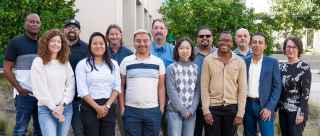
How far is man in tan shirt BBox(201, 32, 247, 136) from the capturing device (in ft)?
19.5

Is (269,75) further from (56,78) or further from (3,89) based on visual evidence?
(3,89)

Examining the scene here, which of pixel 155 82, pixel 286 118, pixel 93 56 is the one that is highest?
pixel 93 56

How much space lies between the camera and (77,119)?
6016mm

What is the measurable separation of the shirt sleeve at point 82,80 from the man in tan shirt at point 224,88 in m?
1.56

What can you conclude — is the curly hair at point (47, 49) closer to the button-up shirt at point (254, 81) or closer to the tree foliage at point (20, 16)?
the button-up shirt at point (254, 81)

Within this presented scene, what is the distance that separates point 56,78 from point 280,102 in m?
3.13

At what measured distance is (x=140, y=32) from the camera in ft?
19.5

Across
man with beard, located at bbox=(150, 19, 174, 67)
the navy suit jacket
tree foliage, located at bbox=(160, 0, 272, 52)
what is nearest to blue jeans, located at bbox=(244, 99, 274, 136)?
the navy suit jacket

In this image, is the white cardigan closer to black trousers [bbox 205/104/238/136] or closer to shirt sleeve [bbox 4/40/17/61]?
shirt sleeve [bbox 4/40/17/61]

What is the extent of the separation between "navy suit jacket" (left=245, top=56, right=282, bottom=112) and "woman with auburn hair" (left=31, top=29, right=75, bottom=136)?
8.41 feet

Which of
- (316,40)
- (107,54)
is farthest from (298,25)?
(316,40)

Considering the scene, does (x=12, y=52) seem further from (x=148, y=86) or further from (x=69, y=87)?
(x=148, y=86)

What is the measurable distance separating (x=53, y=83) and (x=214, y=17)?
8.98 metres

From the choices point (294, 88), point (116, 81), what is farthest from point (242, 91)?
point (116, 81)
